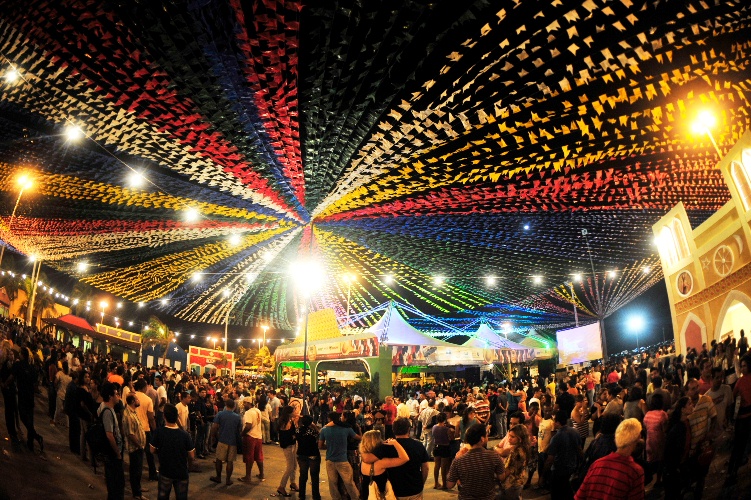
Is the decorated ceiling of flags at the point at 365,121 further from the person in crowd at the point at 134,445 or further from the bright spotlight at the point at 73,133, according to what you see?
the person in crowd at the point at 134,445

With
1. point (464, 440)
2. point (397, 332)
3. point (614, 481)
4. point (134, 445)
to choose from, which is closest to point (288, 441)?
point (134, 445)

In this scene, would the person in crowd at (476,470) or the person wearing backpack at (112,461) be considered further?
the person wearing backpack at (112,461)

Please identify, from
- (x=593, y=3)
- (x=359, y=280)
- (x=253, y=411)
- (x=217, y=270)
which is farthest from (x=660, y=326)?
(x=593, y=3)

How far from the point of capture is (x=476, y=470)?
544 centimetres

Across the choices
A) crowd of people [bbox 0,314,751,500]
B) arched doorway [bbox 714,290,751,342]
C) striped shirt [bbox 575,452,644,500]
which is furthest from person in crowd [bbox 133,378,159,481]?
arched doorway [bbox 714,290,751,342]

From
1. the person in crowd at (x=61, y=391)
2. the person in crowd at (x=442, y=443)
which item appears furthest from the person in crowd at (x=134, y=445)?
the person in crowd at (x=442, y=443)

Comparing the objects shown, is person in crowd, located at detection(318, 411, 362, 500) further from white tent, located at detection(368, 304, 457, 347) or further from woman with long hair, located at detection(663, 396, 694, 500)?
white tent, located at detection(368, 304, 457, 347)

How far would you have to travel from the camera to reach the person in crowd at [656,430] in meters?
7.16

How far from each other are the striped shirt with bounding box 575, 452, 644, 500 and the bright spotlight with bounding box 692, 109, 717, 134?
7.68 metres

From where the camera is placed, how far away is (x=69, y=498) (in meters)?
7.77

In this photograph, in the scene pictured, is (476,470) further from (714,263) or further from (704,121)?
(714,263)

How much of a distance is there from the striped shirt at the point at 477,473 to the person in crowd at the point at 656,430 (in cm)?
312

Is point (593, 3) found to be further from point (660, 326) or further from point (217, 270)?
point (660, 326)

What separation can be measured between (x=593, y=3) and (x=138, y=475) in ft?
31.7
